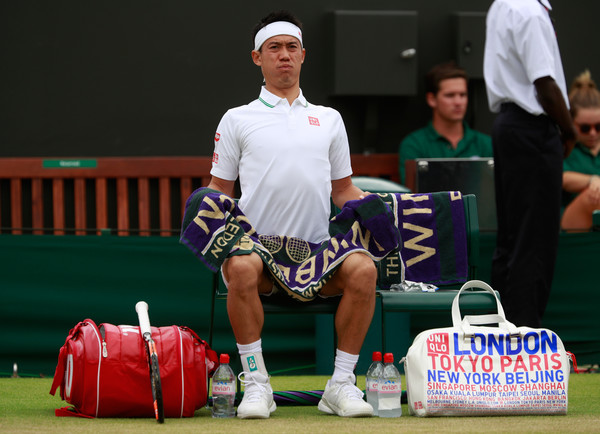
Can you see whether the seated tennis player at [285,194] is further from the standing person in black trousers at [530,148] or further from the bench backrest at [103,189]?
the bench backrest at [103,189]

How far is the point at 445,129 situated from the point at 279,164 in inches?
117

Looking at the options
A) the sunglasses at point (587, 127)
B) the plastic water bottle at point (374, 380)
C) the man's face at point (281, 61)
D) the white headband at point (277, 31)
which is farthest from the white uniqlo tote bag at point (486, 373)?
the sunglasses at point (587, 127)

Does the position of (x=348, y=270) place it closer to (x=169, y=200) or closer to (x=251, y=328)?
(x=251, y=328)

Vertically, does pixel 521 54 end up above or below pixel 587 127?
above

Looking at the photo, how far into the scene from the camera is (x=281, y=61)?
14.3ft

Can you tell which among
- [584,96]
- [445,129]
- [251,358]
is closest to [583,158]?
[584,96]

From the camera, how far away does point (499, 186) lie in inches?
217

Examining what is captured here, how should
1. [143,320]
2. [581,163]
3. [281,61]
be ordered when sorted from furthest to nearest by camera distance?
[581,163] < [281,61] < [143,320]

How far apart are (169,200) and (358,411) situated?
3.42m

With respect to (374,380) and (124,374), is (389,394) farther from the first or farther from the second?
(124,374)

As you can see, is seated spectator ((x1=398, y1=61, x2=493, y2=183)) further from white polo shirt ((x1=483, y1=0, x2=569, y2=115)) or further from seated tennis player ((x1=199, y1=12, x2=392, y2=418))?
seated tennis player ((x1=199, y1=12, x2=392, y2=418))

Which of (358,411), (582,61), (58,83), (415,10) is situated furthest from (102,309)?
(582,61)

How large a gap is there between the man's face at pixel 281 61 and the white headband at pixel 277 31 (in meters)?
0.02

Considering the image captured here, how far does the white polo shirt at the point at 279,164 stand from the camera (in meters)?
4.24
